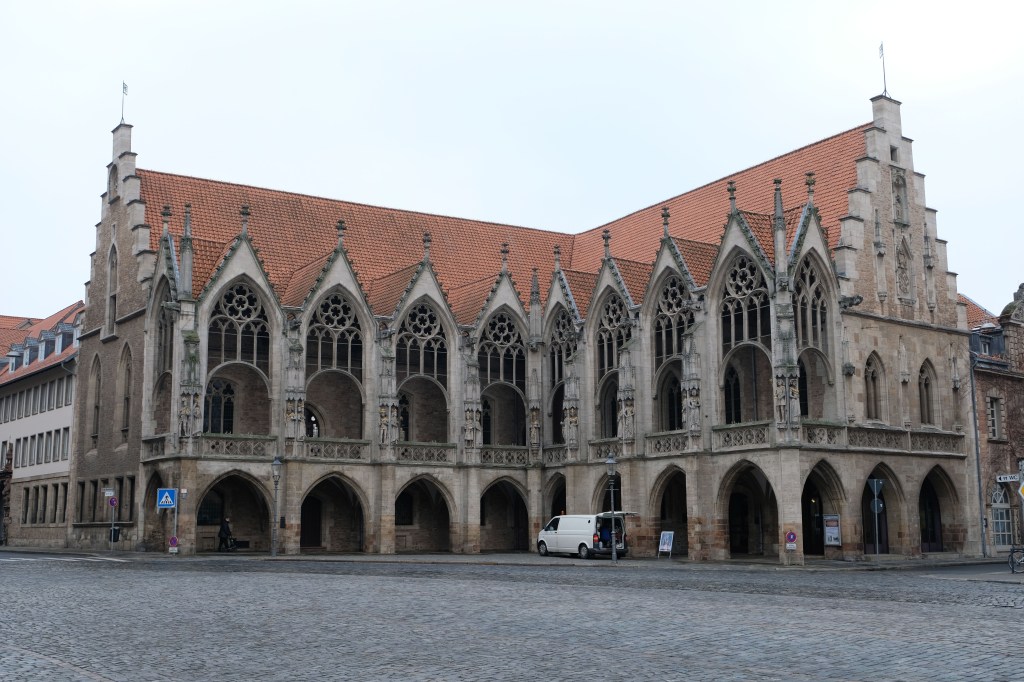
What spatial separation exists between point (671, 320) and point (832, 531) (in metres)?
11.1

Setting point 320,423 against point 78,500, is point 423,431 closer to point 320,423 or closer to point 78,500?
point 320,423

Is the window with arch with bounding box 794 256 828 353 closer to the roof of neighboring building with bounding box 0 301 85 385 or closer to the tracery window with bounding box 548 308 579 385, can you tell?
the tracery window with bounding box 548 308 579 385

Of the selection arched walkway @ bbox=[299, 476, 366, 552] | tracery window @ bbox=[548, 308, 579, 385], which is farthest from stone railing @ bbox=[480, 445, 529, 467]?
arched walkway @ bbox=[299, 476, 366, 552]

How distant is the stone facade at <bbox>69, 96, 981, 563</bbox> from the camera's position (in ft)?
153

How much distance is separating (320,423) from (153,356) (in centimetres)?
797

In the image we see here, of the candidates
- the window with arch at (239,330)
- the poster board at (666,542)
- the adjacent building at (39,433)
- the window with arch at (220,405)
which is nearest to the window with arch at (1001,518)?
the poster board at (666,542)

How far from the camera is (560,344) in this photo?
184ft

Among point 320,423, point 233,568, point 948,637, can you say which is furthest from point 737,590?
point 320,423

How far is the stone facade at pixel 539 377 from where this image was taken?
153ft

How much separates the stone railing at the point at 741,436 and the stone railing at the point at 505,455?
11.6 metres

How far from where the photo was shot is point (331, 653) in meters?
15.0

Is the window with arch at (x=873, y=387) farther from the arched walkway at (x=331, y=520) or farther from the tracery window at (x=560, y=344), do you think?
the arched walkway at (x=331, y=520)

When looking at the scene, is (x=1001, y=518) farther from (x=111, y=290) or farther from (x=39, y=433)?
(x=39, y=433)

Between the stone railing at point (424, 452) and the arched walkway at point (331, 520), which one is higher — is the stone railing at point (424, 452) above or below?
above
